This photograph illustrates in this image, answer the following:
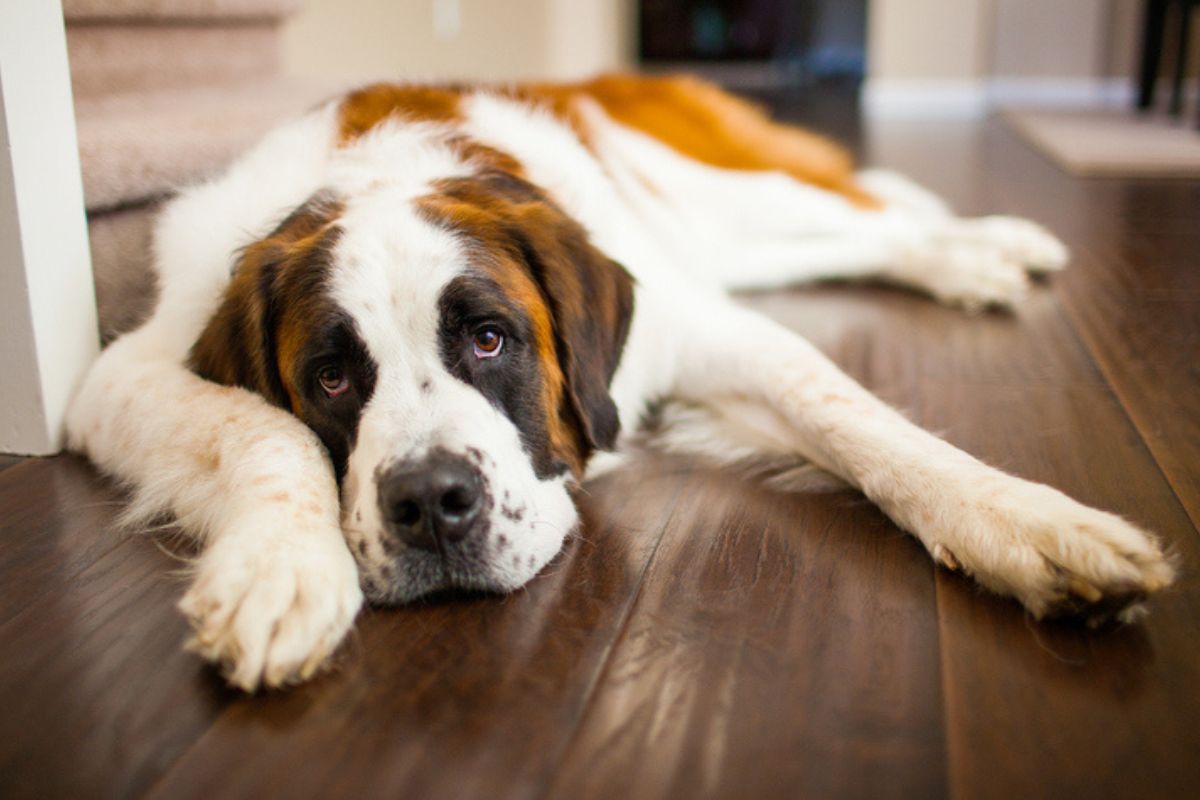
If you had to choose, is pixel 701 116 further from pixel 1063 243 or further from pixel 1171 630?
pixel 1171 630

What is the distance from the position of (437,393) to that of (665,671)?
1.48 ft

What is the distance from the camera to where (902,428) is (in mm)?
1518

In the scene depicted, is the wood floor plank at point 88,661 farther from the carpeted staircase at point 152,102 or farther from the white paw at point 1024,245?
the white paw at point 1024,245

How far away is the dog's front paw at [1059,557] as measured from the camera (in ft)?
3.81

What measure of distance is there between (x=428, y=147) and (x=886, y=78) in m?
6.87

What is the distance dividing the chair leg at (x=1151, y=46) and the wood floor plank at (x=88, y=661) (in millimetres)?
6528

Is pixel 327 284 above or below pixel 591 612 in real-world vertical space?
above

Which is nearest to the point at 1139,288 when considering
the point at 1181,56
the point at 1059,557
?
the point at 1059,557

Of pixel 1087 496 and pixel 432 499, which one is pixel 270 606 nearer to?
pixel 432 499

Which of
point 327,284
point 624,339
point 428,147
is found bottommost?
point 624,339

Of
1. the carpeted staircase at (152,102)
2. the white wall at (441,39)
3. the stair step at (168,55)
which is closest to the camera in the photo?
the carpeted staircase at (152,102)

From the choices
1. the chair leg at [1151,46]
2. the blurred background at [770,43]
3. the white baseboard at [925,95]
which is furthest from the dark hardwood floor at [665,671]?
the white baseboard at [925,95]

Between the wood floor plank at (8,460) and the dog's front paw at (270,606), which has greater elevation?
the dog's front paw at (270,606)

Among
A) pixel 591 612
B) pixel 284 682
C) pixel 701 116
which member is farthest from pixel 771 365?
pixel 701 116
